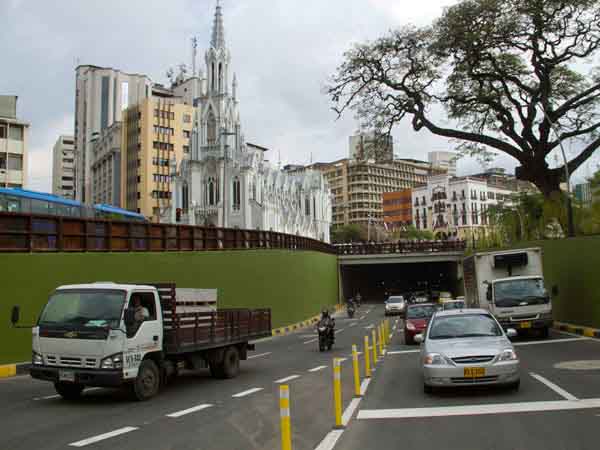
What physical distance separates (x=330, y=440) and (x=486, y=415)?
2600 mm

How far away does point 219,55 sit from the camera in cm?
8556

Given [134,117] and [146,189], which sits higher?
[134,117]

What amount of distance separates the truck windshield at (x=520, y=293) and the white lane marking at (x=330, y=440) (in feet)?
47.7

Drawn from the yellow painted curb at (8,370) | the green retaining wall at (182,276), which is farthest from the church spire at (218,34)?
the yellow painted curb at (8,370)

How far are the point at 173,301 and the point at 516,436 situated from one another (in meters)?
7.10

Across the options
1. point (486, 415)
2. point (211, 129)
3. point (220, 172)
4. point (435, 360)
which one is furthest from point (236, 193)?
point (486, 415)

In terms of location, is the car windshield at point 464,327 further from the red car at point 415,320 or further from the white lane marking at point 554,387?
the red car at point 415,320

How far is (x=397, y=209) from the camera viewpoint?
153500mm

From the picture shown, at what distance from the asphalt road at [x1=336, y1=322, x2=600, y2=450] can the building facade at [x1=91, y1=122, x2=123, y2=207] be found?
317 ft

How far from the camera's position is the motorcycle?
22.2 metres

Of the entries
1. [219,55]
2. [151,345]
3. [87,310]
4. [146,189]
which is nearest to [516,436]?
[151,345]

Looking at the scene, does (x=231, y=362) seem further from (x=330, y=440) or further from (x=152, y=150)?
(x=152, y=150)

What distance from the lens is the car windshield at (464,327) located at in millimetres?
11630

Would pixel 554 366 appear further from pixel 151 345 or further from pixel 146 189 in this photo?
pixel 146 189
